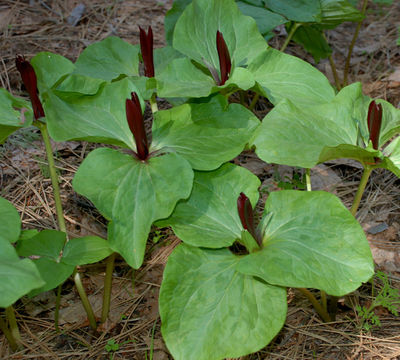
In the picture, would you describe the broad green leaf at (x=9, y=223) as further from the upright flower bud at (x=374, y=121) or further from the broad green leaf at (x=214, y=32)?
the upright flower bud at (x=374, y=121)

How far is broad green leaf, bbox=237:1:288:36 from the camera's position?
255cm

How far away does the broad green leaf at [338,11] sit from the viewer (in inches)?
105

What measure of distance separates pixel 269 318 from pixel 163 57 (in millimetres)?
1497

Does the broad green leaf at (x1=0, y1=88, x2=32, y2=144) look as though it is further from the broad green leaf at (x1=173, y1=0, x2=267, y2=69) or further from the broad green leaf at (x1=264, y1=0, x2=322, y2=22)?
the broad green leaf at (x1=264, y1=0, x2=322, y2=22)

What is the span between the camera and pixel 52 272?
1.55 m

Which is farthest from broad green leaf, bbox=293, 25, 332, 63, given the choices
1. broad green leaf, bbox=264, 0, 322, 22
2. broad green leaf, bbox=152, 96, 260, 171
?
broad green leaf, bbox=152, 96, 260, 171

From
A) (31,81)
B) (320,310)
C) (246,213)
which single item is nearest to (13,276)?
(246,213)

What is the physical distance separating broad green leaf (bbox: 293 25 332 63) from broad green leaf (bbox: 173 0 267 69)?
928mm

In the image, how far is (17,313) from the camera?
72.9 inches

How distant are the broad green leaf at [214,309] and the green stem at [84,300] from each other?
0.41m

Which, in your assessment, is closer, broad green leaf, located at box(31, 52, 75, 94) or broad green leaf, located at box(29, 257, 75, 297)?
broad green leaf, located at box(29, 257, 75, 297)

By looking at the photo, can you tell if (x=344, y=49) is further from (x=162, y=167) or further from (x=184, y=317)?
(x=184, y=317)

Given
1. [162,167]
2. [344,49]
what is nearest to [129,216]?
[162,167]

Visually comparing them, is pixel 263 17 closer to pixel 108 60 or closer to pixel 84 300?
pixel 108 60
